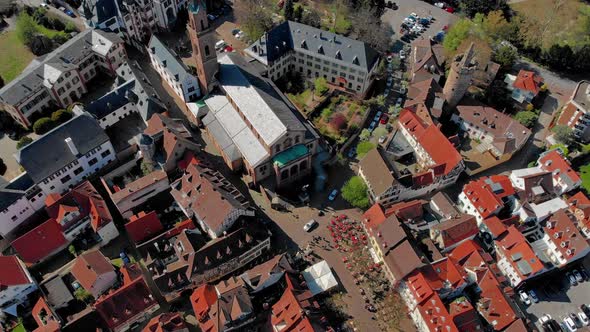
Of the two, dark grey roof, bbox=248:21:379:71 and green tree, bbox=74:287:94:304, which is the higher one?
dark grey roof, bbox=248:21:379:71

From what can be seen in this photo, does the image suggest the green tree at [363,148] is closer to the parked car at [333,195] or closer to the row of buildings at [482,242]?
the parked car at [333,195]

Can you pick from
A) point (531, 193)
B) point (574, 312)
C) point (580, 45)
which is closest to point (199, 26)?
point (531, 193)

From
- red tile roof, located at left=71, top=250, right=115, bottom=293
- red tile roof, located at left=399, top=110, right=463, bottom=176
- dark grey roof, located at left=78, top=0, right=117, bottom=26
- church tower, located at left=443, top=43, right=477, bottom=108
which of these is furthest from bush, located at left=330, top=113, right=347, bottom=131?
dark grey roof, located at left=78, top=0, right=117, bottom=26

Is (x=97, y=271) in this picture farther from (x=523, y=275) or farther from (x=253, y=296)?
(x=523, y=275)

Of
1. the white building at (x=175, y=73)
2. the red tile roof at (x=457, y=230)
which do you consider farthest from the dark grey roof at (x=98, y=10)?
the red tile roof at (x=457, y=230)

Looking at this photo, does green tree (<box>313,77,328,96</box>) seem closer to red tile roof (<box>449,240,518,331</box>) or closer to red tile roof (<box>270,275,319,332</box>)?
red tile roof (<box>449,240,518,331</box>)
